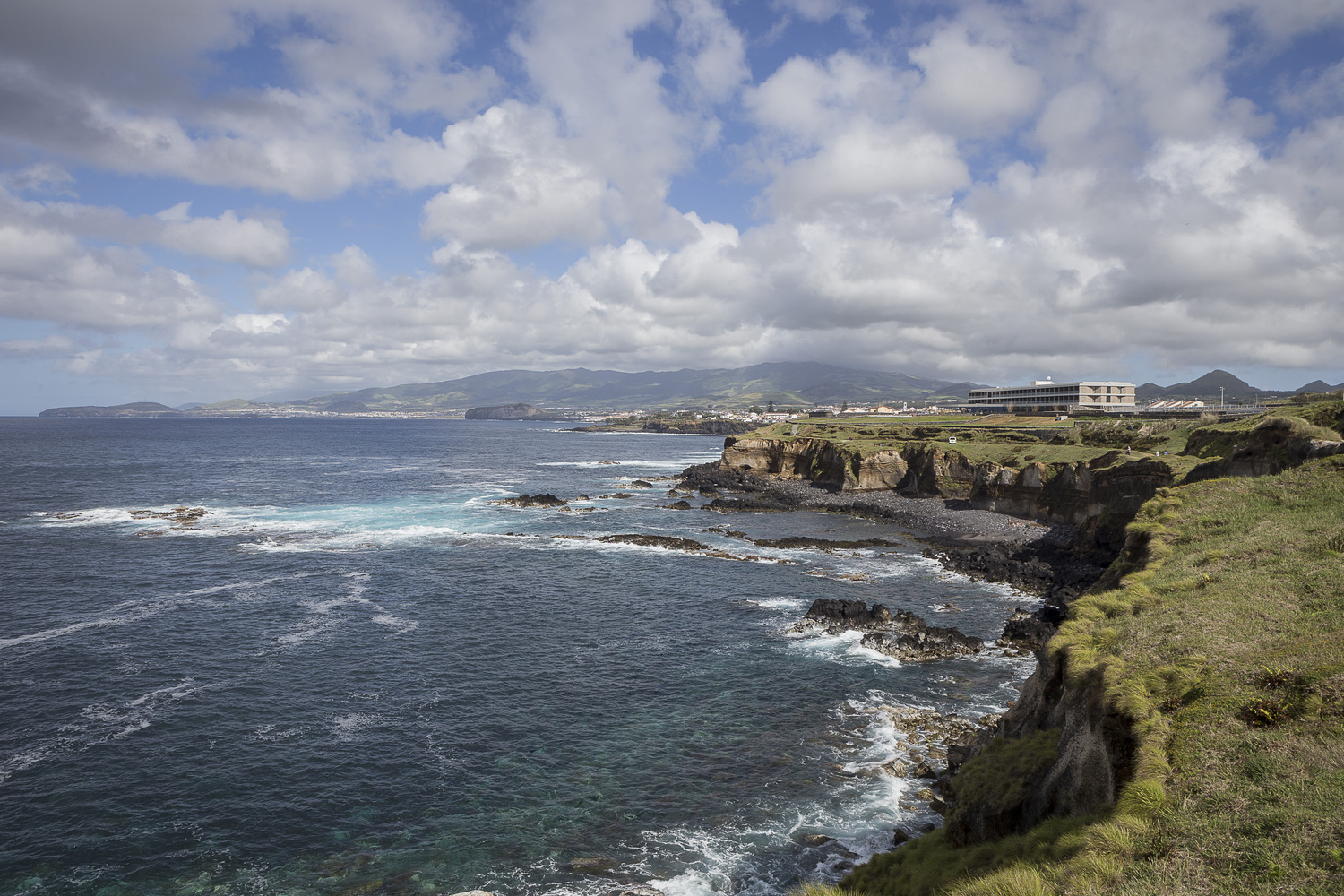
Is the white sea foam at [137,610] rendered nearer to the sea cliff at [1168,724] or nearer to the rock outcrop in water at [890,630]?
the rock outcrop in water at [890,630]

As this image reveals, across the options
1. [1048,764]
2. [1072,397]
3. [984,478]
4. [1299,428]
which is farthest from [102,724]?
[1072,397]

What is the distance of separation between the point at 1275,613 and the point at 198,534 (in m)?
83.8

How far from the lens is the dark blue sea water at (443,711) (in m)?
22.2

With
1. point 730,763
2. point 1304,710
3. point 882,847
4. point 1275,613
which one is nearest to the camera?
point 1304,710

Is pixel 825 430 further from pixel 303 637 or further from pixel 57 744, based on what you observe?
pixel 57 744

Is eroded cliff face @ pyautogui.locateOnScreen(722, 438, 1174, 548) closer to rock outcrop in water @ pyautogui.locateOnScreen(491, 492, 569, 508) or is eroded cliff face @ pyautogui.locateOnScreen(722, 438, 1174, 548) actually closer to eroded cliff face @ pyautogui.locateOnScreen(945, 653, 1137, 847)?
eroded cliff face @ pyautogui.locateOnScreen(945, 653, 1137, 847)

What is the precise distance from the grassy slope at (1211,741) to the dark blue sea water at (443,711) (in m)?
8.80

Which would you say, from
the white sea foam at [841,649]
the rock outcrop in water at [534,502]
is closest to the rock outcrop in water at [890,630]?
the white sea foam at [841,649]

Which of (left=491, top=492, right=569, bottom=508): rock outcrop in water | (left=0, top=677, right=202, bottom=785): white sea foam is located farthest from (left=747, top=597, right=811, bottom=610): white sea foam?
(left=491, top=492, right=569, bottom=508): rock outcrop in water

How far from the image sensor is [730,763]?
27625 millimetres

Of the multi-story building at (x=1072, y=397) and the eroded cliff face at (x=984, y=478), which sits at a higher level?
the multi-story building at (x=1072, y=397)

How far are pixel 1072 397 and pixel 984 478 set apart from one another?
9540cm

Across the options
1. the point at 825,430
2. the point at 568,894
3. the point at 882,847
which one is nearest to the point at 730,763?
the point at 882,847

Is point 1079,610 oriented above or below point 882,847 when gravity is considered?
above
